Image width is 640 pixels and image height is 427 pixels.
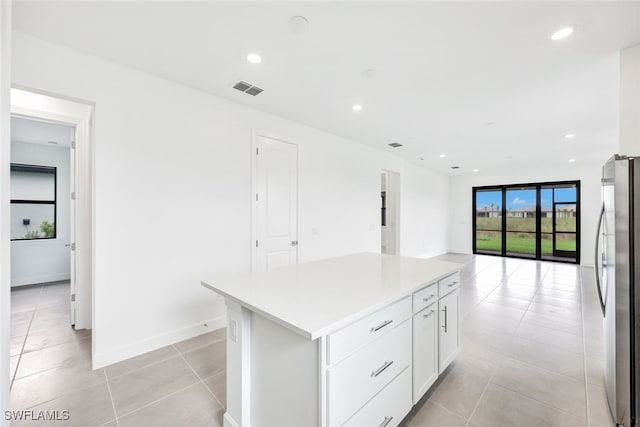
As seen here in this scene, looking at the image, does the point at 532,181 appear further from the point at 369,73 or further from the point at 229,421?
the point at 229,421

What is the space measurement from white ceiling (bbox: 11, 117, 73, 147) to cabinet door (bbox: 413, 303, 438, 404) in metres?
5.11

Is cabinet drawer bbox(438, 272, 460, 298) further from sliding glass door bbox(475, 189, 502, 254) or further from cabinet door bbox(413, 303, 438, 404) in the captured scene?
sliding glass door bbox(475, 189, 502, 254)

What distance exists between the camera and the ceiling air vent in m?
2.78

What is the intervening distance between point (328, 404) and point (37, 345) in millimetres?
3292

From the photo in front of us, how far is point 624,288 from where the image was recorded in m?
1.62

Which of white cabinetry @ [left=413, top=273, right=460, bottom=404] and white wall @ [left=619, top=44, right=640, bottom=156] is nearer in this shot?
white cabinetry @ [left=413, top=273, right=460, bottom=404]

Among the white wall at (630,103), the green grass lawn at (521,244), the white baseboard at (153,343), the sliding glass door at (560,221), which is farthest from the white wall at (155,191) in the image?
the sliding glass door at (560,221)

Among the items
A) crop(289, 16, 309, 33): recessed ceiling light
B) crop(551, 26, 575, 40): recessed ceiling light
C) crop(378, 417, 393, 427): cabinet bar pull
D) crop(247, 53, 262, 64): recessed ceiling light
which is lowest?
crop(378, 417, 393, 427): cabinet bar pull

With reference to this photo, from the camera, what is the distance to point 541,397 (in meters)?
1.95

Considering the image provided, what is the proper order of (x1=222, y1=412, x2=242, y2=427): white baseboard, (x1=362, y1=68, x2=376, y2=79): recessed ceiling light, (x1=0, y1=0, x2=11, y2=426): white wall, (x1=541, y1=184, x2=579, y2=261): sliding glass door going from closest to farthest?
(x1=0, y1=0, x2=11, y2=426): white wall < (x1=222, y1=412, x2=242, y2=427): white baseboard < (x1=362, y1=68, x2=376, y2=79): recessed ceiling light < (x1=541, y1=184, x2=579, y2=261): sliding glass door

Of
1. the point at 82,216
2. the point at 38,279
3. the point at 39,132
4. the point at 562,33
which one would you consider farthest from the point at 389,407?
the point at 38,279

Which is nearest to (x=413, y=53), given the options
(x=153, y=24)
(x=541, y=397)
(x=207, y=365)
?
(x=153, y=24)

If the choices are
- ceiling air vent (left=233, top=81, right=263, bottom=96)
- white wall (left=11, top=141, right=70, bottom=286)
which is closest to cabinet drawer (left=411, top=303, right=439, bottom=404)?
ceiling air vent (left=233, top=81, right=263, bottom=96)

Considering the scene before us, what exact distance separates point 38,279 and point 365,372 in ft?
21.2
